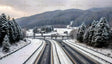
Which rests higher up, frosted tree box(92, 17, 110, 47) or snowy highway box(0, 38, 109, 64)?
frosted tree box(92, 17, 110, 47)

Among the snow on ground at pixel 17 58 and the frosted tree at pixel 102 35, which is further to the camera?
the frosted tree at pixel 102 35

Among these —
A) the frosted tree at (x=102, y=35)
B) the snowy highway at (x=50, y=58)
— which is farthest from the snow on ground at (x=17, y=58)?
the frosted tree at (x=102, y=35)

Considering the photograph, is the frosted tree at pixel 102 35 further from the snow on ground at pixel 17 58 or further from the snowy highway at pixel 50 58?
the snow on ground at pixel 17 58

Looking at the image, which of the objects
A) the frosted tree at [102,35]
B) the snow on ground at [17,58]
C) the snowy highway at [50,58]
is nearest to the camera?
the snowy highway at [50,58]

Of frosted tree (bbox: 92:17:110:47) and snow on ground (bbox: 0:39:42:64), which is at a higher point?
frosted tree (bbox: 92:17:110:47)

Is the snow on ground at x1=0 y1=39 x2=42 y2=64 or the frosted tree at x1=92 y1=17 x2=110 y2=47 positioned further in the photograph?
the frosted tree at x1=92 y1=17 x2=110 y2=47

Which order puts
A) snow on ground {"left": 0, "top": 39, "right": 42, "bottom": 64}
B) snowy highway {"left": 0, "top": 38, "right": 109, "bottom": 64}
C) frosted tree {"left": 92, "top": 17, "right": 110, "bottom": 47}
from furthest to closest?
frosted tree {"left": 92, "top": 17, "right": 110, "bottom": 47}
snow on ground {"left": 0, "top": 39, "right": 42, "bottom": 64}
snowy highway {"left": 0, "top": 38, "right": 109, "bottom": 64}

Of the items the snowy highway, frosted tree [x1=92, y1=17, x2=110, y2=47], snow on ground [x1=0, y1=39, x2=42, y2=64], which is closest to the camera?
the snowy highway

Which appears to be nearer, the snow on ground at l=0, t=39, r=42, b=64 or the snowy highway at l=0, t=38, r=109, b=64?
the snowy highway at l=0, t=38, r=109, b=64

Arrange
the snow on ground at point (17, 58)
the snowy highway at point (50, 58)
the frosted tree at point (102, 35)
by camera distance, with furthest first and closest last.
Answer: the frosted tree at point (102, 35) → the snow on ground at point (17, 58) → the snowy highway at point (50, 58)

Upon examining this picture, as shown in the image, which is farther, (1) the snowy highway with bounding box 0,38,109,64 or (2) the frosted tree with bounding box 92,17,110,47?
(2) the frosted tree with bounding box 92,17,110,47

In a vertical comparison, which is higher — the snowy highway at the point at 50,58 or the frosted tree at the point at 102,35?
the frosted tree at the point at 102,35

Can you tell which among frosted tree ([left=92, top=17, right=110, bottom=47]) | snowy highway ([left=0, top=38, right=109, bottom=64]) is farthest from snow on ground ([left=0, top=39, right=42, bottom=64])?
frosted tree ([left=92, top=17, right=110, bottom=47])

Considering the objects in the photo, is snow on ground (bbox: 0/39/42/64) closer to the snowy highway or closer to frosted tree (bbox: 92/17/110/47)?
the snowy highway
